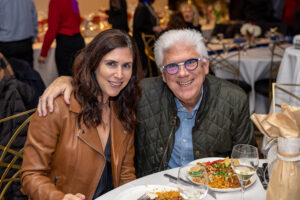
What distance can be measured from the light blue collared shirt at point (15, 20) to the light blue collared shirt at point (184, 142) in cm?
305

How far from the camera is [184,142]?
78.8 inches

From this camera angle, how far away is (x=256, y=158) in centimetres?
126

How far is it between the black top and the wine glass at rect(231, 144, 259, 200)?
82 centimetres

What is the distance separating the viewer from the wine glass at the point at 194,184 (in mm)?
1184

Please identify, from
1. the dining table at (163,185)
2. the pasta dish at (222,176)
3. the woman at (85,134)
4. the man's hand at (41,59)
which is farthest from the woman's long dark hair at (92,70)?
the man's hand at (41,59)

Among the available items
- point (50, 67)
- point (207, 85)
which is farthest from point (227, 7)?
point (207, 85)

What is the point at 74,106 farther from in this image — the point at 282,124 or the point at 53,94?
the point at 282,124

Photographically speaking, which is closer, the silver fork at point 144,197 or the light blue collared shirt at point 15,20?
the silver fork at point 144,197

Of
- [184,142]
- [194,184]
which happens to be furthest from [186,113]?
[194,184]

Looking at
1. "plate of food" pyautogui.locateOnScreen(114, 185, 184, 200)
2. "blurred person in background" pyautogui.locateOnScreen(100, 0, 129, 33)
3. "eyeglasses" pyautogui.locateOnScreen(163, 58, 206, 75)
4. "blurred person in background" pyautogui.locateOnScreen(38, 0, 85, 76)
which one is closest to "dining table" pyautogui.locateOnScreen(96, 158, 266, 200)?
"plate of food" pyautogui.locateOnScreen(114, 185, 184, 200)

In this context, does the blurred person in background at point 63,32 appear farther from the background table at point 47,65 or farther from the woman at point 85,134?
the woman at point 85,134

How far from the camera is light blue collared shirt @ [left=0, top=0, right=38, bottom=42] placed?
4.19 m

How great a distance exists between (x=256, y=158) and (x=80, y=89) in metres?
0.96

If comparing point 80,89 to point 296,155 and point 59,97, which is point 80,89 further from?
point 296,155
